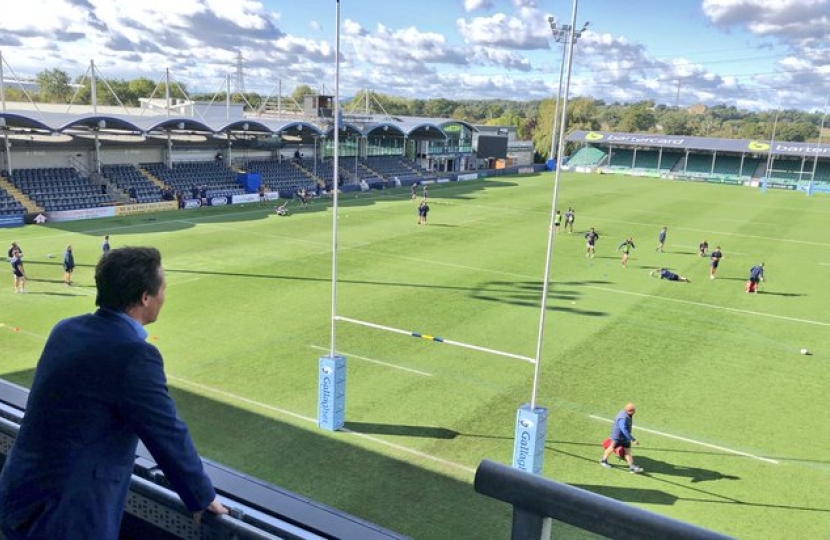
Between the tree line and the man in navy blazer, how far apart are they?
88.3 meters

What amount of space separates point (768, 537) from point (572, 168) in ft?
288

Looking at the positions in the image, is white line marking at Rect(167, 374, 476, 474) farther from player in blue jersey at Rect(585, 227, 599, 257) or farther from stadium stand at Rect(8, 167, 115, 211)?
stadium stand at Rect(8, 167, 115, 211)

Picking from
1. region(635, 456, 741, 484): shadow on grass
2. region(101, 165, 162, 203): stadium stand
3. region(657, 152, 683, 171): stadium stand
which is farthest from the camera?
region(657, 152, 683, 171): stadium stand

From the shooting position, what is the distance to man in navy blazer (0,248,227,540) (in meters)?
2.70

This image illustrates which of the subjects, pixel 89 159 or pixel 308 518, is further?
pixel 89 159

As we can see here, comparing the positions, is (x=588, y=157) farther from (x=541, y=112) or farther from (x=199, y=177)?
(x=199, y=177)

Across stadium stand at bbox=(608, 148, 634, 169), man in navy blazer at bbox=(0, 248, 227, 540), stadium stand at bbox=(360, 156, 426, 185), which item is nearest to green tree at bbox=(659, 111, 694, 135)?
stadium stand at bbox=(608, 148, 634, 169)

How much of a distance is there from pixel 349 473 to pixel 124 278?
9.57 m

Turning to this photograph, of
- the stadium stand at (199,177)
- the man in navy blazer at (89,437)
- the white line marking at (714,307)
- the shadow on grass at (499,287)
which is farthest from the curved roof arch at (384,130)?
the man in navy blazer at (89,437)

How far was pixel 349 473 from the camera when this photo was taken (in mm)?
11727

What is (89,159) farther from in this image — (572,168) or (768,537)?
(572,168)

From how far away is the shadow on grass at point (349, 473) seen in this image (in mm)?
10445

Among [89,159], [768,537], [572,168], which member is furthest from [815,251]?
[572,168]

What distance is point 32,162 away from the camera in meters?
41.6
